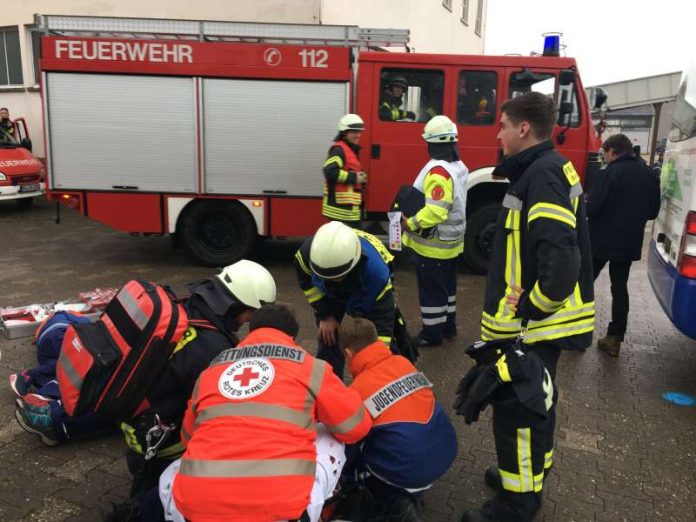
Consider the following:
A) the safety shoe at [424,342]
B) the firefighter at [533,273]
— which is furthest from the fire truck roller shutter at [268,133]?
the firefighter at [533,273]

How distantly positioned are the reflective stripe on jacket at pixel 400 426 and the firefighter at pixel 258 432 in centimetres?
28

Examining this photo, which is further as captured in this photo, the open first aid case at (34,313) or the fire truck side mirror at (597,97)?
the fire truck side mirror at (597,97)

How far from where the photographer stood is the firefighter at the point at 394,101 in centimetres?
701

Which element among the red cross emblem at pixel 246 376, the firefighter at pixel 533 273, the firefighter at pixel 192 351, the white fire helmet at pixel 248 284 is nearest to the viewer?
Answer: the red cross emblem at pixel 246 376

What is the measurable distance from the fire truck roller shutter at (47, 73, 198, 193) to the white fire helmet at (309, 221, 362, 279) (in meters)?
4.72

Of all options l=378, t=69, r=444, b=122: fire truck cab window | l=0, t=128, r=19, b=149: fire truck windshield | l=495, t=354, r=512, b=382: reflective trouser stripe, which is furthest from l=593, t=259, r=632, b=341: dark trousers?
l=0, t=128, r=19, b=149: fire truck windshield

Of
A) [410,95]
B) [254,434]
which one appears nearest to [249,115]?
[410,95]

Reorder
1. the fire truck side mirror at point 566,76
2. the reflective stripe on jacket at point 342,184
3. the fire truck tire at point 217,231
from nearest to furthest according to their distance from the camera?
the reflective stripe on jacket at point 342,184 < the fire truck side mirror at point 566,76 < the fire truck tire at point 217,231

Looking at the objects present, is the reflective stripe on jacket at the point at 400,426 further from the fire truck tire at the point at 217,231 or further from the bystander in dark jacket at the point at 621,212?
the fire truck tire at the point at 217,231

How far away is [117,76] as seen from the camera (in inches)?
279

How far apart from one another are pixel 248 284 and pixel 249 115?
478 cm

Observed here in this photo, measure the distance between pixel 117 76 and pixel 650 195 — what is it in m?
5.87

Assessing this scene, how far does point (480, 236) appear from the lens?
726 centimetres

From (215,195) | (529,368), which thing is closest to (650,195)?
(529,368)
